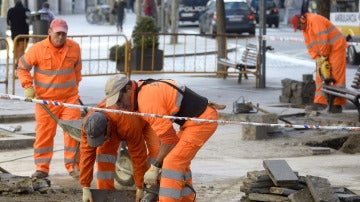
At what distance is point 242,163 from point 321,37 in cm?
510

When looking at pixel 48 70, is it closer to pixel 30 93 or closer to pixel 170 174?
pixel 30 93

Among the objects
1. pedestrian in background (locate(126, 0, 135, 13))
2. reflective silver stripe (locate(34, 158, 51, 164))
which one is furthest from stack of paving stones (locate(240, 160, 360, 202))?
pedestrian in background (locate(126, 0, 135, 13))

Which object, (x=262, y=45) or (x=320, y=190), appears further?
(x=262, y=45)

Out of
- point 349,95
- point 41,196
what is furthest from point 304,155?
point 41,196

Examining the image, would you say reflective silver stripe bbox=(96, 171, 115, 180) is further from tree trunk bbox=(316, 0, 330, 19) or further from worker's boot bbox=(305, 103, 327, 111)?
tree trunk bbox=(316, 0, 330, 19)

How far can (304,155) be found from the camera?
13.3 meters

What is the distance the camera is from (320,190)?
920 cm

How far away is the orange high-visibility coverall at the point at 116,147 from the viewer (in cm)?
898

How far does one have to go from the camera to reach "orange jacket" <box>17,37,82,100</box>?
11703 millimetres

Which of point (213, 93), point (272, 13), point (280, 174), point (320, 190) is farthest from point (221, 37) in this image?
point (272, 13)

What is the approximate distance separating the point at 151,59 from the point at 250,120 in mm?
9659

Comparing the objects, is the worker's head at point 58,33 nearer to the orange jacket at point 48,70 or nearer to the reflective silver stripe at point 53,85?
the orange jacket at point 48,70

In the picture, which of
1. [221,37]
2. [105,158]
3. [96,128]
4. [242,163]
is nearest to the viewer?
[96,128]

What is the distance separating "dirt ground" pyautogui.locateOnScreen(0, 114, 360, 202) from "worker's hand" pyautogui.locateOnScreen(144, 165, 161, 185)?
67.8 inches
